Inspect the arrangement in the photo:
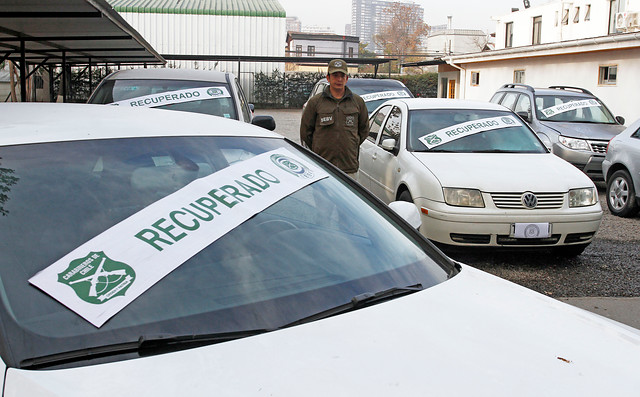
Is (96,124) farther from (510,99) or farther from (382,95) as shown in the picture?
(510,99)

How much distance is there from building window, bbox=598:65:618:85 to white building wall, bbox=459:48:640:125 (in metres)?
0.14

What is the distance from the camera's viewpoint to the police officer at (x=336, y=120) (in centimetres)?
664

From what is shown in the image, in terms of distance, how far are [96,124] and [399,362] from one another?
1.53 metres

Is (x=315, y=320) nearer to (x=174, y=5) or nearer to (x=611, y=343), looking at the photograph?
(x=611, y=343)

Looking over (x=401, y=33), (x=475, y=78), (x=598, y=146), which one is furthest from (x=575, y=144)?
(x=401, y=33)

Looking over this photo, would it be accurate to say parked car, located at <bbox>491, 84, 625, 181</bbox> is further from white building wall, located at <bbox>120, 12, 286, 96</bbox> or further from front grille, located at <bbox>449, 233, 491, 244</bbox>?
white building wall, located at <bbox>120, 12, 286, 96</bbox>

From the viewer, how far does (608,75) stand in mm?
19484

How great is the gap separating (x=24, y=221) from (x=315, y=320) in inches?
38.0

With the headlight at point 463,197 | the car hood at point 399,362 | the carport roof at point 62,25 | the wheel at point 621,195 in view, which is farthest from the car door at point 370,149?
the car hood at point 399,362

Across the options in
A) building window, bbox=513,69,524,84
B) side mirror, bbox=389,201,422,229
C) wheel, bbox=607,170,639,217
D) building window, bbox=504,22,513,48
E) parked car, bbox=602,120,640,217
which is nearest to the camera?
side mirror, bbox=389,201,422,229

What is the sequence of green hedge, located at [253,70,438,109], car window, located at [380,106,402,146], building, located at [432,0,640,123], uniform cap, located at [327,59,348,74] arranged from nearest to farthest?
uniform cap, located at [327,59,348,74], car window, located at [380,106,402,146], building, located at [432,0,640,123], green hedge, located at [253,70,438,109]

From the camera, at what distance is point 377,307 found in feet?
6.96

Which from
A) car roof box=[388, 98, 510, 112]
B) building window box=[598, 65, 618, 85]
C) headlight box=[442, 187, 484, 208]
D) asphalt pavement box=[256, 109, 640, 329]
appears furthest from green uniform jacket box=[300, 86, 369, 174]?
building window box=[598, 65, 618, 85]

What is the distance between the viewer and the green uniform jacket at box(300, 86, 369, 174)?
6.65m
